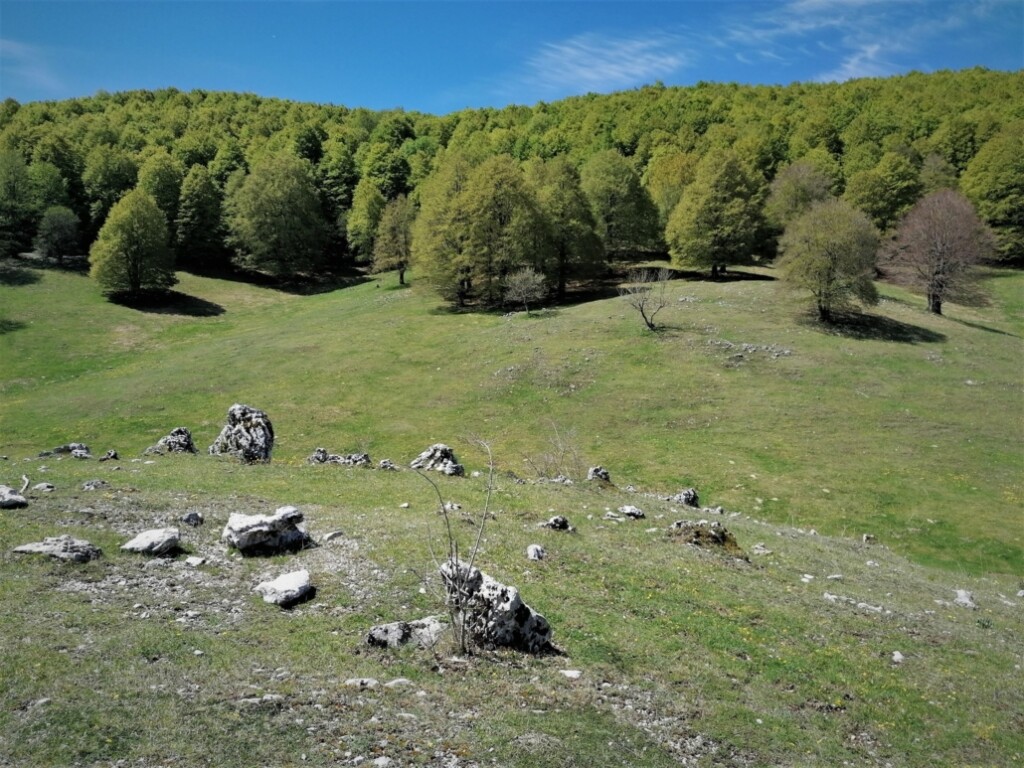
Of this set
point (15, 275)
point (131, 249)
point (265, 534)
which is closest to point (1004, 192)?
point (265, 534)

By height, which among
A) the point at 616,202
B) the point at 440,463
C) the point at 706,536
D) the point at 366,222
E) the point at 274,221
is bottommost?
the point at 440,463

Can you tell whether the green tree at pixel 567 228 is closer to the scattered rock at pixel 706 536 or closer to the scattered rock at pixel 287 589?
the scattered rock at pixel 706 536

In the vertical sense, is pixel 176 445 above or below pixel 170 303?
below

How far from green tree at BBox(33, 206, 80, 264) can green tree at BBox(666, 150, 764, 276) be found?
9015 cm

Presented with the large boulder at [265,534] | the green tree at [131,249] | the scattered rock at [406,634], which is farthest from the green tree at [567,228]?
the scattered rock at [406,634]

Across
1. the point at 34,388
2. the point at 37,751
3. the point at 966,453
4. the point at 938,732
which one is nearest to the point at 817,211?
the point at 966,453

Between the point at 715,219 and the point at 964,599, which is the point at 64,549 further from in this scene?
the point at 715,219

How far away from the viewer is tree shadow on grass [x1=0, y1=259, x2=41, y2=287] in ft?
271

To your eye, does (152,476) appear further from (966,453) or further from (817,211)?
(817,211)

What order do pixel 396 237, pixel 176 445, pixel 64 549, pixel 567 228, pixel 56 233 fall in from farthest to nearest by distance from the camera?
1. pixel 396 237
2. pixel 56 233
3. pixel 567 228
4. pixel 176 445
5. pixel 64 549

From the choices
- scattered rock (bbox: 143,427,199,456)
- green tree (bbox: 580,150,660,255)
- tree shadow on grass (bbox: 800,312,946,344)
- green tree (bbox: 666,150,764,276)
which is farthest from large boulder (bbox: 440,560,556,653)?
green tree (bbox: 580,150,660,255)

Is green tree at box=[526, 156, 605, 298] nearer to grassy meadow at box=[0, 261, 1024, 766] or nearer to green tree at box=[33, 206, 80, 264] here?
grassy meadow at box=[0, 261, 1024, 766]

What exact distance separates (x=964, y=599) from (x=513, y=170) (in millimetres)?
70347

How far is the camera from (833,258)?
60.3 metres
